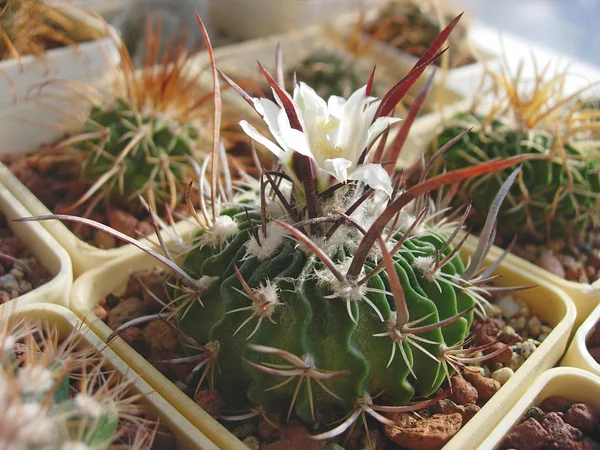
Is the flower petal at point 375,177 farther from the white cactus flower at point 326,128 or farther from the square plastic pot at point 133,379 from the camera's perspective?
the square plastic pot at point 133,379

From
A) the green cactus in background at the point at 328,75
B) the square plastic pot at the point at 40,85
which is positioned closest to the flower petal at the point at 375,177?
the square plastic pot at the point at 40,85

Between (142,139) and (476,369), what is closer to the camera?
(476,369)

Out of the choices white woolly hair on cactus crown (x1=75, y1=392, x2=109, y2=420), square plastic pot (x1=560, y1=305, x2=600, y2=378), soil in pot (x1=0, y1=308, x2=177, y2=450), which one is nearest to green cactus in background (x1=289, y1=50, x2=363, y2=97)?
square plastic pot (x1=560, y1=305, x2=600, y2=378)

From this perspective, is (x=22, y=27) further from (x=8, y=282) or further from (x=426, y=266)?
(x=426, y=266)

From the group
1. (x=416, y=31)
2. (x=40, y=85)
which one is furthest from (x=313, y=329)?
(x=416, y=31)

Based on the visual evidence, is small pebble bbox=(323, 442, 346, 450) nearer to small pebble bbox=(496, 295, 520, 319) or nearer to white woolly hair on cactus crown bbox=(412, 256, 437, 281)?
white woolly hair on cactus crown bbox=(412, 256, 437, 281)
